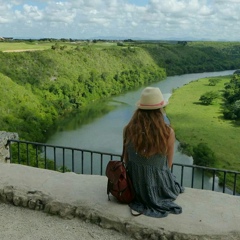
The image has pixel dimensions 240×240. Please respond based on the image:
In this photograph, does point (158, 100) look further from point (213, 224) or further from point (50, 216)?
point (50, 216)

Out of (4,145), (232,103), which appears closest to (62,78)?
(232,103)

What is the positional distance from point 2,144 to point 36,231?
2748 mm

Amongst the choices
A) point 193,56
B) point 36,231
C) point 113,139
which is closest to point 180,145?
point 113,139

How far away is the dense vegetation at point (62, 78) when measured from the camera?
3641cm

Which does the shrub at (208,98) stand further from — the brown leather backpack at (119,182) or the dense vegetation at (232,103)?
the brown leather backpack at (119,182)

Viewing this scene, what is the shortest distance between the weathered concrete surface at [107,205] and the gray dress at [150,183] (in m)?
0.11

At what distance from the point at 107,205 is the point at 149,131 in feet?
3.92

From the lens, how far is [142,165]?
4.30 metres

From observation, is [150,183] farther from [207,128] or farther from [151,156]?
[207,128]

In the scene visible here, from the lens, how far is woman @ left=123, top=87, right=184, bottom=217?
408cm

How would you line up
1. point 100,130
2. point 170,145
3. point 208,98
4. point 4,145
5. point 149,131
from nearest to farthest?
point 149,131 → point 170,145 → point 4,145 → point 100,130 → point 208,98

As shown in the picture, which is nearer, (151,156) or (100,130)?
(151,156)

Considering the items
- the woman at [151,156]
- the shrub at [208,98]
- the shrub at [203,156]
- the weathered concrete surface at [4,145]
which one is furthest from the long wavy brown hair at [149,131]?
the shrub at [208,98]

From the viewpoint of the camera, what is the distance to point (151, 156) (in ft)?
13.9
